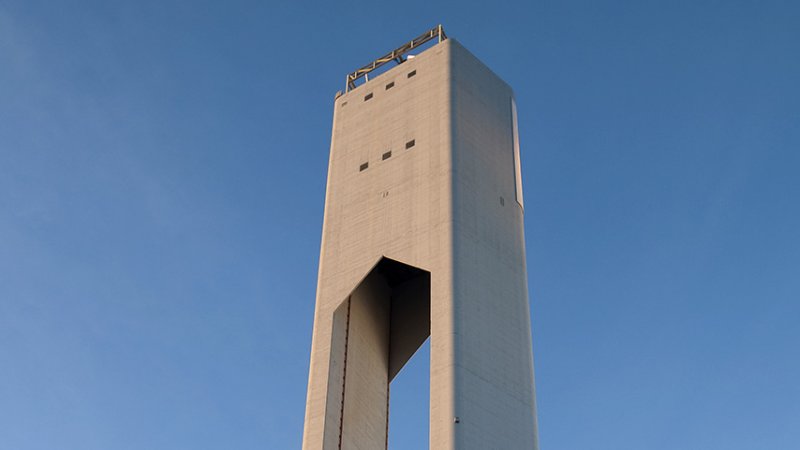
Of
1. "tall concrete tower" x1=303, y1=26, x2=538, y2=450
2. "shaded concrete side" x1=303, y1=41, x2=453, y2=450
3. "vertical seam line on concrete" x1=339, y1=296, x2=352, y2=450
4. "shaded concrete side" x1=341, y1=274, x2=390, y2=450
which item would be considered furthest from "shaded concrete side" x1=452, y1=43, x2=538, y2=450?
"shaded concrete side" x1=341, y1=274, x2=390, y2=450

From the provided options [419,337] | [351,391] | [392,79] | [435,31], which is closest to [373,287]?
[419,337]

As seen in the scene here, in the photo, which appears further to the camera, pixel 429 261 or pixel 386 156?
pixel 386 156

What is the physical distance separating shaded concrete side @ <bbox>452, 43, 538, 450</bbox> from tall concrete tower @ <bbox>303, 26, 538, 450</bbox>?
0.04 m

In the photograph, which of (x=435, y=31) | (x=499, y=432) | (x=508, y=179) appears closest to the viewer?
(x=499, y=432)

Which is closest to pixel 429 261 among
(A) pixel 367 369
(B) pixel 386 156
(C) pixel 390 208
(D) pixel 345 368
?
(C) pixel 390 208

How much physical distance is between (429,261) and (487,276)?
163 cm

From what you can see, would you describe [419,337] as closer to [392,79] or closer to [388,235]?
[388,235]

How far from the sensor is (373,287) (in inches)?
1207

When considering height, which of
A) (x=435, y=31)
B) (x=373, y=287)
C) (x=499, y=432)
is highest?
(x=435, y=31)

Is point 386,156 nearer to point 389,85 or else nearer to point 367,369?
point 389,85

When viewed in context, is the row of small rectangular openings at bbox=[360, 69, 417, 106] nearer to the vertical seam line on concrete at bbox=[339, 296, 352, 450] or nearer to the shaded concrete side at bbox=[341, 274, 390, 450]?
the shaded concrete side at bbox=[341, 274, 390, 450]

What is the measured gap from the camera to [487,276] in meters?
26.4

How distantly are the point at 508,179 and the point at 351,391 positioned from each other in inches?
318

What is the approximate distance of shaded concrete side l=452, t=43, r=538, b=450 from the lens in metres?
23.8
